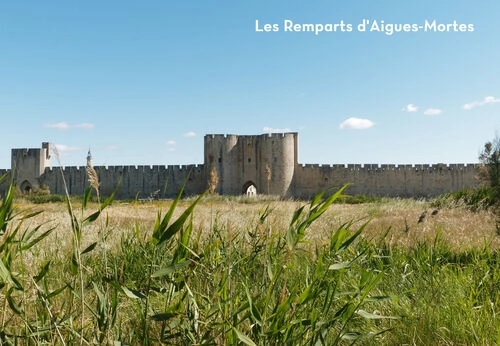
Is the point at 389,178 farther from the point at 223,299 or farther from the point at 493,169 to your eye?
the point at 223,299

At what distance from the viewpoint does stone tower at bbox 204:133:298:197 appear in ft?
98.0

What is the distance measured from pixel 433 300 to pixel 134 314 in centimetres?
144

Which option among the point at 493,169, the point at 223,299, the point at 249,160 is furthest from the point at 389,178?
the point at 223,299

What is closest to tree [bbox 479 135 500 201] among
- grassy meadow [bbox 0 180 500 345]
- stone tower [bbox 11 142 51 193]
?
grassy meadow [bbox 0 180 500 345]

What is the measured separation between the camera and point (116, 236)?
4641 mm

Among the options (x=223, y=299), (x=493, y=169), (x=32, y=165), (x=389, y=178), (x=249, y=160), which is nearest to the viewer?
(x=223, y=299)

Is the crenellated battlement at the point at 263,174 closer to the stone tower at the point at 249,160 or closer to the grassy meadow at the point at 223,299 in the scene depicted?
the stone tower at the point at 249,160

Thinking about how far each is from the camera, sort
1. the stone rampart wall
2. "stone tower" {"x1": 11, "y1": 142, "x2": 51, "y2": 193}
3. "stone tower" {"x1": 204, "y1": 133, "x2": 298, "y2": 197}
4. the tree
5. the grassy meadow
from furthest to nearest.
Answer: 1. "stone tower" {"x1": 11, "y1": 142, "x2": 51, "y2": 193}
2. the stone rampart wall
3. "stone tower" {"x1": 204, "y1": 133, "x2": 298, "y2": 197}
4. the tree
5. the grassy meadow

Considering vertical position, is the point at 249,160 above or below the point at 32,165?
above

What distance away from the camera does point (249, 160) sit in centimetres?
3022

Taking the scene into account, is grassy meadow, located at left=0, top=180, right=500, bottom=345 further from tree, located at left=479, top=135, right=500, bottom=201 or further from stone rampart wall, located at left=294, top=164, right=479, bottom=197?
stone rampart wall, located at left=294, top=164, right=479, bottom=197

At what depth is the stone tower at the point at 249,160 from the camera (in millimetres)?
29859

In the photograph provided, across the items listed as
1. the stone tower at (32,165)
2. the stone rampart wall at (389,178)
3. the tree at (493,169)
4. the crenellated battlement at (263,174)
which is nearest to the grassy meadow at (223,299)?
the tree at (493,169)

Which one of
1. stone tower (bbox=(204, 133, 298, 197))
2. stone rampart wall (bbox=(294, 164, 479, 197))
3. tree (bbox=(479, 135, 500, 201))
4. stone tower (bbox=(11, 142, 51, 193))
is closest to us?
tree (bbox=(479, 135, 500, 201))
